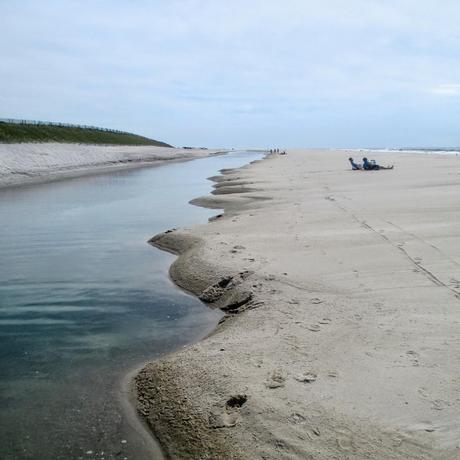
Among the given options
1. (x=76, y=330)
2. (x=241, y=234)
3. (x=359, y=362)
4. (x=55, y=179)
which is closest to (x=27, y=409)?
(x=76, y=330)

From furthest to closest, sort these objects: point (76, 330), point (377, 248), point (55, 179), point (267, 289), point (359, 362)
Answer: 1. point (55, 179)
2. point (377, 248)
3. point (267, 289)
4. point (76, 330)
5. point (359, 362)

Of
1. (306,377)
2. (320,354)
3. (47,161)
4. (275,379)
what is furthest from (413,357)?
(47,161)

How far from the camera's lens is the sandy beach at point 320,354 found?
4004 millimetres

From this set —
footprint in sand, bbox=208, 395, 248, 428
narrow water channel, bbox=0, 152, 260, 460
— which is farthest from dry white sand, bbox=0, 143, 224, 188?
footprint in sand, bbox=208, 395, 248, 428

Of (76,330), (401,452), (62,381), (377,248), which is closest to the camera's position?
(401,452)

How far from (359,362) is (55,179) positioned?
35422mm

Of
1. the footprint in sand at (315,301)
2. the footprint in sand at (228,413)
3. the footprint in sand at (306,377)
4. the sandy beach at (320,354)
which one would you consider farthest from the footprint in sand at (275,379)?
the footprint in sand at (315,301)

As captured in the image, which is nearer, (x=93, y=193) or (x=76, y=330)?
(x=76, y=330)

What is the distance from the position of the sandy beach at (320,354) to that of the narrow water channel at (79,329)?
480 millimetres

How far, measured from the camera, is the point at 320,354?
5.31 metres

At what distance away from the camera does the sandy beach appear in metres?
4.00

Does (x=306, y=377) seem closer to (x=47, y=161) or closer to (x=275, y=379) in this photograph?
(x=275, y=379)

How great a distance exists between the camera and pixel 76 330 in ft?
23.5

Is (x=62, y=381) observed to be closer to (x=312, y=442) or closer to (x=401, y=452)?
(x=312, y=442)
